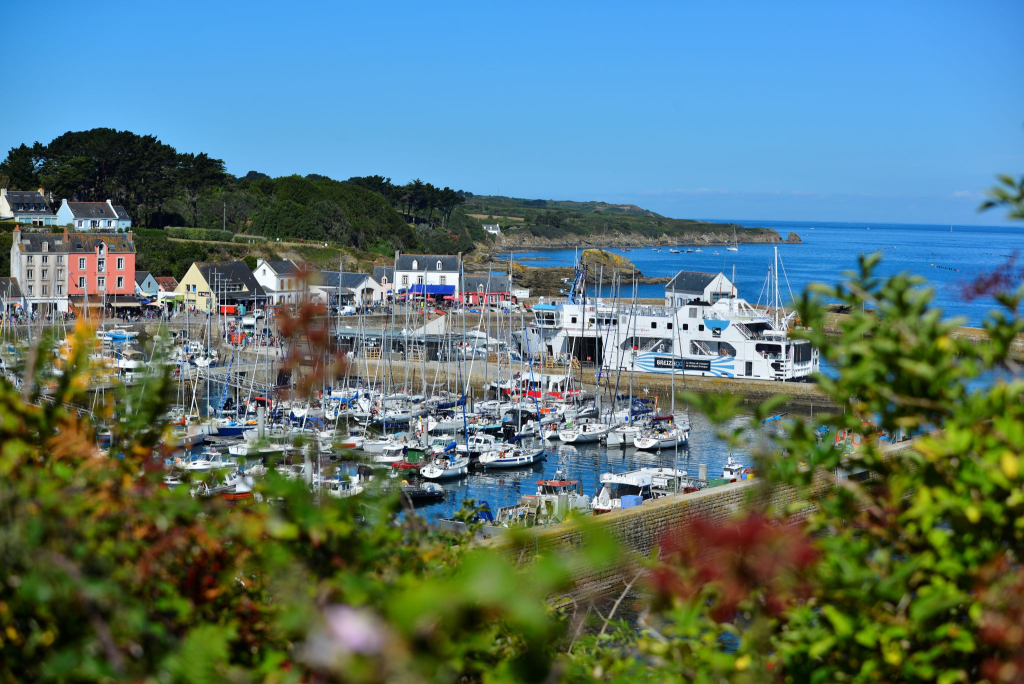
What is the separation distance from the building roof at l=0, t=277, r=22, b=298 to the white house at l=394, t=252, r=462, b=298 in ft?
78.4

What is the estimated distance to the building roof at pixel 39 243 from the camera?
5235cm

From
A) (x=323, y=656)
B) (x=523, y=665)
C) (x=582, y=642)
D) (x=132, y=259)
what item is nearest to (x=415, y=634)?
(x=323, y=656)

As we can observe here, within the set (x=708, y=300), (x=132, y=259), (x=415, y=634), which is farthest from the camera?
(x=132, y=259)

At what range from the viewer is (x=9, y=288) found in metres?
50.2

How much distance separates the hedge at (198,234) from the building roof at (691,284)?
39.0m

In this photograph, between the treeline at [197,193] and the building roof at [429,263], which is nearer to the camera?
the building roof at [429,263]

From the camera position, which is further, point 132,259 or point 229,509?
point 132,259

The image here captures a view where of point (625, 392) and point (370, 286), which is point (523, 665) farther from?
point (370, 286)

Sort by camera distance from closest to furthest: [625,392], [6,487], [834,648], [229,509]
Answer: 1. [6,487]
2. [834,648]
3. [229,509]
4. [625,392]

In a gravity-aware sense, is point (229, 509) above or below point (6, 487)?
below

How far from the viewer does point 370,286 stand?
65438 mm

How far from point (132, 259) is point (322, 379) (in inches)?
2271

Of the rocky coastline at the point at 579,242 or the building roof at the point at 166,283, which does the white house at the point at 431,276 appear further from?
the rocky coastline at the point at 579,242

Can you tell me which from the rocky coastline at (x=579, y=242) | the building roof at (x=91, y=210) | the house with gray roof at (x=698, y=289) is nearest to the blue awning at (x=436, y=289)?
the house with gray roof at (x=698, y=289)
